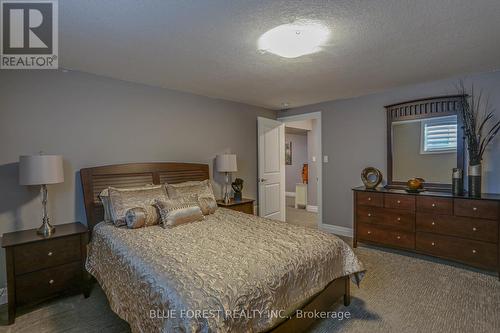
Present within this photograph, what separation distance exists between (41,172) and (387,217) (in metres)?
4.03

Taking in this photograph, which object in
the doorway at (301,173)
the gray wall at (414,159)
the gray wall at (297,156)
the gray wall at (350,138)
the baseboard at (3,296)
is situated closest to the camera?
the baseboard at (3,296)

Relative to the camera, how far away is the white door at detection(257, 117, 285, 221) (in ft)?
16.0

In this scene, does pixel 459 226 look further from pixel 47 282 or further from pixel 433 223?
pixel 47 282

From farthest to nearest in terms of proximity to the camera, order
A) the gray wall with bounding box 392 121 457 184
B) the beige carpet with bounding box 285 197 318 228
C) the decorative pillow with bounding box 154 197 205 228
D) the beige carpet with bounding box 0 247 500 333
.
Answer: the beige carpet with bounding box 285 197 318 228 → the gray wall with bounding box 392 121 457 184 → the decorative pillow with bounding box 154 197 205 228 → the beige carpet with bounding box 0 247 500 333

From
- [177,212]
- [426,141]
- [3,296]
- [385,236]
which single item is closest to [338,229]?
[385,236]

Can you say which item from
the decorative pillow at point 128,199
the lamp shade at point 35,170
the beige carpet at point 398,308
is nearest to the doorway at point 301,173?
the beige carpet at point 398,308

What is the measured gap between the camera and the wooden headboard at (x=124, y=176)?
9.50ft

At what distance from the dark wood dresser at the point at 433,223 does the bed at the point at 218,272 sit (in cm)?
152

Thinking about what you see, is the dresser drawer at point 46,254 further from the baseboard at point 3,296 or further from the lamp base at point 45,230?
the baseboard at point 3,296

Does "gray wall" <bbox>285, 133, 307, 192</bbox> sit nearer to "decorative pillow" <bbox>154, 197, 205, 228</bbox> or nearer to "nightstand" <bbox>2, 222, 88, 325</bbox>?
"decorative pillow" <bbox>154, 197, 205, 228</bbox>

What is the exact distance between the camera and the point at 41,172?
93.0 inches

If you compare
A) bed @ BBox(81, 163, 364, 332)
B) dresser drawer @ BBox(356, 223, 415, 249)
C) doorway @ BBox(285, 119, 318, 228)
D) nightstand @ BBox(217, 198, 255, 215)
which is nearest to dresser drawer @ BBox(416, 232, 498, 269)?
dresser drawer @ BBox(356, 223, 415, 249)

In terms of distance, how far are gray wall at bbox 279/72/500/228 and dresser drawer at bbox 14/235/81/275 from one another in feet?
12.5

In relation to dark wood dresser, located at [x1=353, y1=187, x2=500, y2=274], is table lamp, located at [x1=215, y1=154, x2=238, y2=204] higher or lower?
higher
